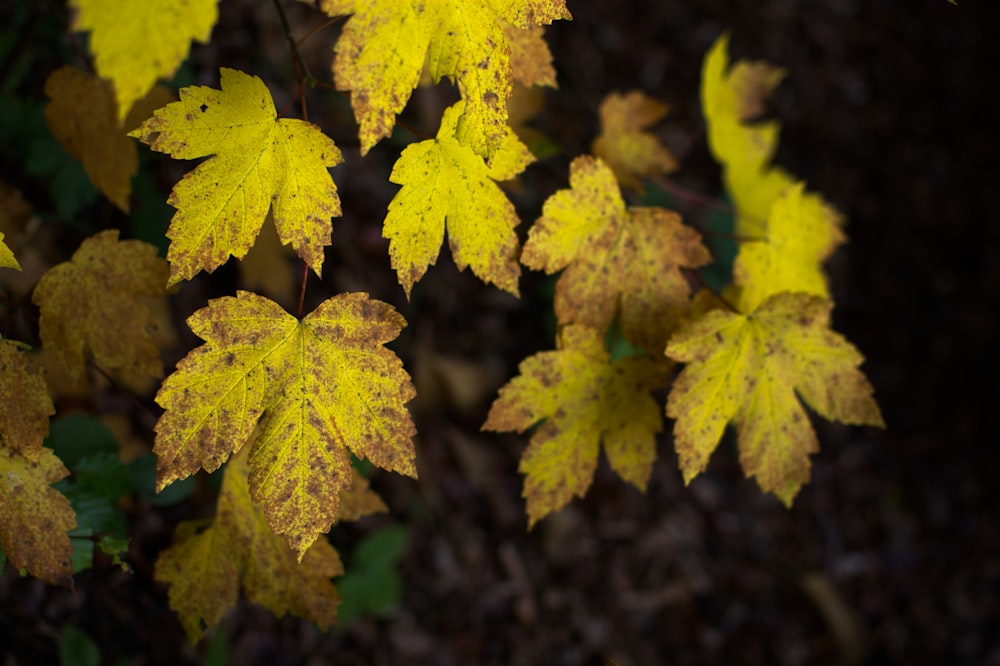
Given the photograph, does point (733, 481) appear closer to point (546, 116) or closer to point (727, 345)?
point (546, 116)

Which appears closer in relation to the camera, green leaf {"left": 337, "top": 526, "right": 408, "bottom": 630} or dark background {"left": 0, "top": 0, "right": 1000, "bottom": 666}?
green leaf {"left": 337, "top": 526, "right": 408, "bottom": 630}

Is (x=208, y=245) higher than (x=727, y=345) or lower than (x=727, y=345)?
higher

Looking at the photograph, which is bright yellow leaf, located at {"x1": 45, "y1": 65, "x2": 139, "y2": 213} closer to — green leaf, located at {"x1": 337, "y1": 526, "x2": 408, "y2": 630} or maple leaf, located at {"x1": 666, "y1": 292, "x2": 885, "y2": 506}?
maple leaf, located at {"x1": 666, "y1": 292, "x2": 885, "y2": 506}

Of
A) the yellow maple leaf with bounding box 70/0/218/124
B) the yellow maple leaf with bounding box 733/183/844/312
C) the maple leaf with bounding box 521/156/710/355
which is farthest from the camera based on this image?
the yellow maple leaf with bounding box 733/183/844/312

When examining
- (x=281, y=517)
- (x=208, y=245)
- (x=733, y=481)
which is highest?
(x=208, y=245)

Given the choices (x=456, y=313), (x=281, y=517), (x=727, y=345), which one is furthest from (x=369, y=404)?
(x=456, y=313)

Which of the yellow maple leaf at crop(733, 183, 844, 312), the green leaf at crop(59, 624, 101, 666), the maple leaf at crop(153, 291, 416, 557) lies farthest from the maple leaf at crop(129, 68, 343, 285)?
the green leaf at crop(59, 624, 101, 666)

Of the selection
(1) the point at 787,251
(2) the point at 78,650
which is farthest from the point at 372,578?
(1) the point at 787,251
